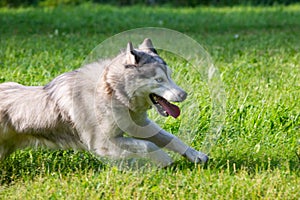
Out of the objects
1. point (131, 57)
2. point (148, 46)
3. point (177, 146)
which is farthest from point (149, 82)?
point (177, 146)

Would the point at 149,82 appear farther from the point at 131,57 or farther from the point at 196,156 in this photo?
the point at 196,156

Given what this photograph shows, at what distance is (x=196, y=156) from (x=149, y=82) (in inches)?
27.5

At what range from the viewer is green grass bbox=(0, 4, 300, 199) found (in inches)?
170

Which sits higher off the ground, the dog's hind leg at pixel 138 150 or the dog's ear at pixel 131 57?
the dog's ear at pixel 131 57

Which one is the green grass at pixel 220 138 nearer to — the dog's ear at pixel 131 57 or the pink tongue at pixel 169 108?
the pink tongue at pixel 169 108

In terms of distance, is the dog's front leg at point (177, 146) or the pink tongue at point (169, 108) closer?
the pink tongue at point (169, 108)

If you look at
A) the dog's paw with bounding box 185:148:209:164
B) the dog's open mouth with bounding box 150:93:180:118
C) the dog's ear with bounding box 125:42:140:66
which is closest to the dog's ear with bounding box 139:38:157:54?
the dog's ear with bounding box 125:42:140:66

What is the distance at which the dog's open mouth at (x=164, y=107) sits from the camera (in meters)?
4.53

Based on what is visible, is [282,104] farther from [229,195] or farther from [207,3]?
[207,3]

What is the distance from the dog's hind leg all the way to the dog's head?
0.26 metres

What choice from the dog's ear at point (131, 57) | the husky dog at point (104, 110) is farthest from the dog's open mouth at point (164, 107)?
the dog's ear at point (131, 57)

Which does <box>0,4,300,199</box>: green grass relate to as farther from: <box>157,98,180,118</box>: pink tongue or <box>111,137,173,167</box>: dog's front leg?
<box>157,98,180,118</box>: pink tongue

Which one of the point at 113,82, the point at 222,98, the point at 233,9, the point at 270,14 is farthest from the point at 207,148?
the point at 233,9

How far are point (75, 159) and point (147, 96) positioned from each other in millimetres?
→ 907
